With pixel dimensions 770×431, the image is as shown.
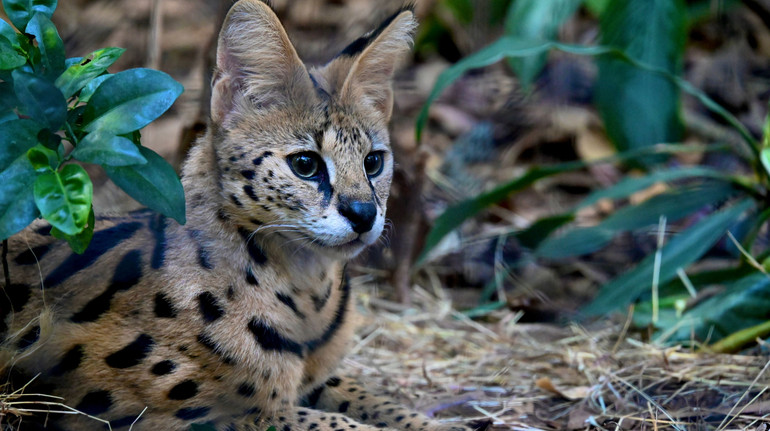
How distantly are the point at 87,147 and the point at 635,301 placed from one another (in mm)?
2910

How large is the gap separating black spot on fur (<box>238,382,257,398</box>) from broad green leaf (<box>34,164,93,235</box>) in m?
0.74

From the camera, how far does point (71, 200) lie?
207 centimetres

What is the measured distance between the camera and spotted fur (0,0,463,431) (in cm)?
242

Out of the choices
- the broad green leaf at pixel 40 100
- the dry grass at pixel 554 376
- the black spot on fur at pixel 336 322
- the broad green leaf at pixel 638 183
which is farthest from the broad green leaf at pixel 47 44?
the broad green leaf at pixel 638 183

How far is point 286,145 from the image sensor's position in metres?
2.53

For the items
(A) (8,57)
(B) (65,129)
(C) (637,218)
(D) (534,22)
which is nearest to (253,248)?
(B) (65,129)

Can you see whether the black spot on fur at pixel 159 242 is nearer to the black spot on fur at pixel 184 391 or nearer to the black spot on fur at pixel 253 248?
the black spot on fur at pixel 253 248

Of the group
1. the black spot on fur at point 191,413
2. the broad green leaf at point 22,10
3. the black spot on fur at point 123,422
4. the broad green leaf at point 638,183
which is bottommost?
the broad green leaf at point 638,183

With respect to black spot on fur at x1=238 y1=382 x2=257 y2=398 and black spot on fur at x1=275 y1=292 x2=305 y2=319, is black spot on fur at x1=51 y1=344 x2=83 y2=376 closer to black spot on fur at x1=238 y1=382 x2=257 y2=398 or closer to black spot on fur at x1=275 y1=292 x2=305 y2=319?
black spot on fur at x1=238 y1=382 x2=257 y2=398

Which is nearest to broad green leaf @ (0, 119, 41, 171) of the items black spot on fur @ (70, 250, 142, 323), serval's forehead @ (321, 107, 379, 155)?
black spot on fur @ (70, 250, 142, 323)

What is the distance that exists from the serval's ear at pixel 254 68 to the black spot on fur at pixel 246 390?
2.75 feet

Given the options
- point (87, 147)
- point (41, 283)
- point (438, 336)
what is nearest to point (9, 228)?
point (87, 147)

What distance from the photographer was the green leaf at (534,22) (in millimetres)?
4910

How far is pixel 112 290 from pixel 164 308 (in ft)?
0.63
